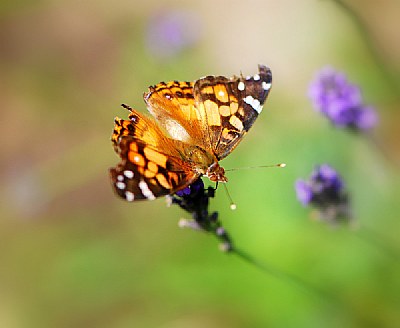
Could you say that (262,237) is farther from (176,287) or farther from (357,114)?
(357,114)

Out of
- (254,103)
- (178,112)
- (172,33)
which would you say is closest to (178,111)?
(178,112)

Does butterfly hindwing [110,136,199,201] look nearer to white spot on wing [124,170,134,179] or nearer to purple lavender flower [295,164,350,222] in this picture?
white spot on wing [124,170,134,179]

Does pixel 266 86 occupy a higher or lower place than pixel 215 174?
higher

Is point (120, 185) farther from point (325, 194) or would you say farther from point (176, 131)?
point (325, 194)

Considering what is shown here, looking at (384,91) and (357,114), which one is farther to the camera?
(384,91)

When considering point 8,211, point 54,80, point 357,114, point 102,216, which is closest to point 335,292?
point 357,114

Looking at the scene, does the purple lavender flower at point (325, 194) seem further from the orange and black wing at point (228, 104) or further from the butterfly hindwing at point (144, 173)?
the butterfly hindwing at point (144, 173)

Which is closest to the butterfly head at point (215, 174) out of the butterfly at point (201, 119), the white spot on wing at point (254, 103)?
the butterfly at point (201, 119)

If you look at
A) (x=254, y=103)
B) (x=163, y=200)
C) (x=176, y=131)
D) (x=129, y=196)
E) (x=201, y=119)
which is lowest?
(x=129, y=196)
